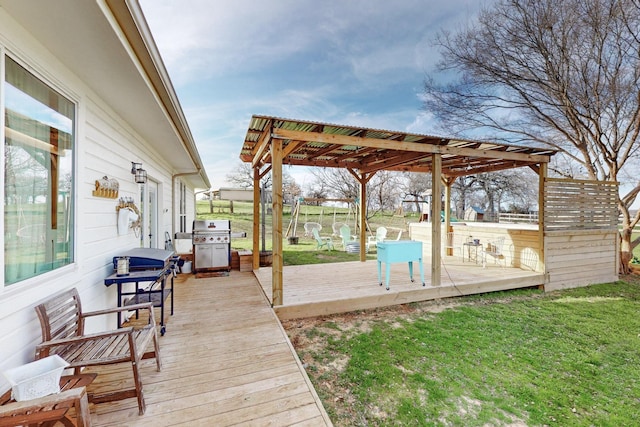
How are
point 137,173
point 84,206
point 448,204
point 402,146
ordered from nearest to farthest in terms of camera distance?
point 84,206, point 137,173, point 402,146, point 448,204

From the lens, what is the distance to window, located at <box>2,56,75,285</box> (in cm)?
162

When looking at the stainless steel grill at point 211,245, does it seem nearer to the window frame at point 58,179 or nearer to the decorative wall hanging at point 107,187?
the decorative wall hanging at point 107,187

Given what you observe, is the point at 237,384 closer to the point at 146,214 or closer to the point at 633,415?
the point at 633,415

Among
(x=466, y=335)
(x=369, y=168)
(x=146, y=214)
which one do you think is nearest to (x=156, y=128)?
(x=146, y=214)

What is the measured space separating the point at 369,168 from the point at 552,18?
→ 5190 mm

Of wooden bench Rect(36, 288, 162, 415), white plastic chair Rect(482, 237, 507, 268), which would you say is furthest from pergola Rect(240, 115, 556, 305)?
wooden bench Rect(36, 288, 162, 415)

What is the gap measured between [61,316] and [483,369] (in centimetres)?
394

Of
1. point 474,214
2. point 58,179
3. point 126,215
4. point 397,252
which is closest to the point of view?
point 58,179

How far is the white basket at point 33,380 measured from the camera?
1.25 metres

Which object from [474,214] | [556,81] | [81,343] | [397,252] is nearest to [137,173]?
[81,343]

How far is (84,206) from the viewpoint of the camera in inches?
98.9

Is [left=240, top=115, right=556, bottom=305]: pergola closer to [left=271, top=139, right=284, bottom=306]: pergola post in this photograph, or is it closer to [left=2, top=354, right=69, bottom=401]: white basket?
[left=271, top=139, right=284, bottom=306]: pergola post

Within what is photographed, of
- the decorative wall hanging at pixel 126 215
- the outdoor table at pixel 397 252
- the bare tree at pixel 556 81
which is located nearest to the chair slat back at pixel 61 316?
the decorative wall hanging at pixel 126 215

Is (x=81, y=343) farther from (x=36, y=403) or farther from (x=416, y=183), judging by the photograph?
(x=416, y=183)
